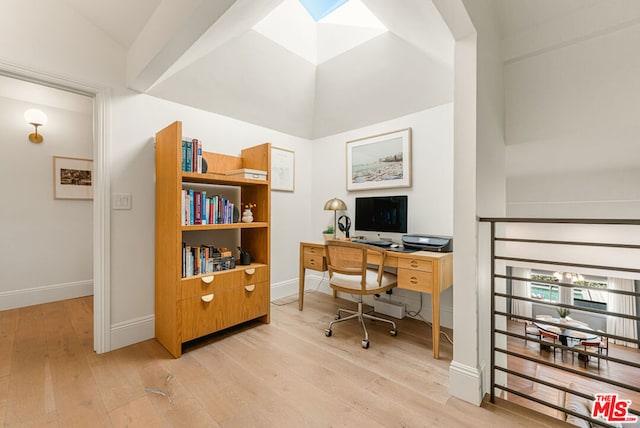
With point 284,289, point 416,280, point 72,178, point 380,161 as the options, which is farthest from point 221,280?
point 72,178

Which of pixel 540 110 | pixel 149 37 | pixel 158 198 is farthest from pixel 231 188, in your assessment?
pixel 540 110

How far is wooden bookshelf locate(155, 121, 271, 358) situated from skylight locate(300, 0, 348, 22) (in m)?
1.48

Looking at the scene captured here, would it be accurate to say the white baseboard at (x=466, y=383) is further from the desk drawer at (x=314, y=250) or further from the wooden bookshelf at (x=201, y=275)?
the wooden bookshelf at (x=201, y=275)

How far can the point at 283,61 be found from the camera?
106 inches

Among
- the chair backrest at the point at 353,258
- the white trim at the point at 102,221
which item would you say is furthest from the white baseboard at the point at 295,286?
the white trim at the point at 102,221

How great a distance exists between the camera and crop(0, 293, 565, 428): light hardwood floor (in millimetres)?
1387

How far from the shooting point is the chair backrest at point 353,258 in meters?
2.20

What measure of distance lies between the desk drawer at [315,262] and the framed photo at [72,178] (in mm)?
2752

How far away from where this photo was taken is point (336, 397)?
155cm

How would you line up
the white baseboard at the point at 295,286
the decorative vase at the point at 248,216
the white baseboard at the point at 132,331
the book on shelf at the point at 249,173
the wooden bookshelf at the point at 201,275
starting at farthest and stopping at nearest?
the white baseboard at the point at 295,286 → the decorative vase at the point at 248,216 → the book on shelf at the point at 249,173 → the white baseboard at the point at 132,331 → the wooden bookshelf at the point at 201,275

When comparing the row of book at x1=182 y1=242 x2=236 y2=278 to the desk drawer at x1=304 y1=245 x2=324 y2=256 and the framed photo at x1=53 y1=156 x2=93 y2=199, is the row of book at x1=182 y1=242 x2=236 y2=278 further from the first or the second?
the framed photo at x1=53 y1=156 x2=93 y2=199

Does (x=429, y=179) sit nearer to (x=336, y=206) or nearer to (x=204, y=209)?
(x=336, y=206)

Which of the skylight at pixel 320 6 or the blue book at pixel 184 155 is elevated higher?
the skylight at pixel 320 6

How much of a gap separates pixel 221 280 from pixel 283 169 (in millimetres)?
1570
